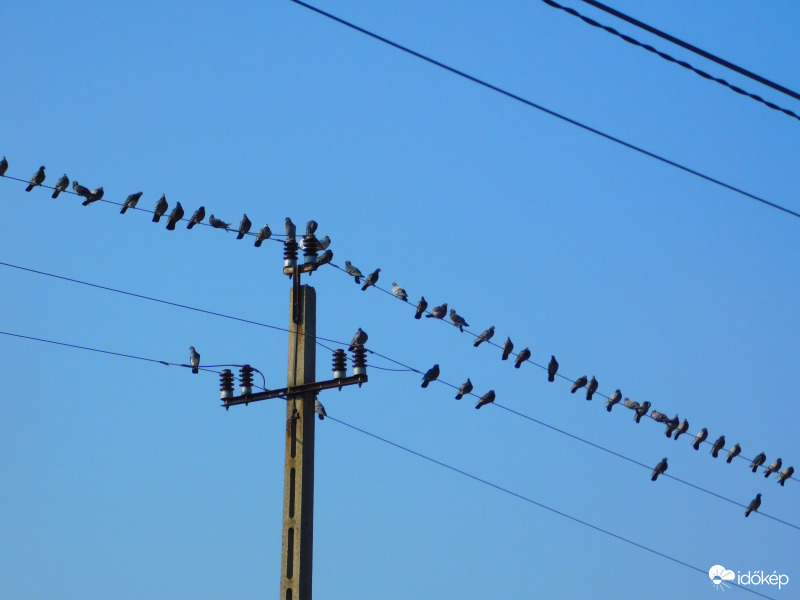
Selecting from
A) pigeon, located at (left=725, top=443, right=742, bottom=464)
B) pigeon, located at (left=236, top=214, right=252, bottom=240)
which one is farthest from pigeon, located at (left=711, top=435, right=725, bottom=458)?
pigeon, located at (left=236, top=214, right=252, bottom=240)

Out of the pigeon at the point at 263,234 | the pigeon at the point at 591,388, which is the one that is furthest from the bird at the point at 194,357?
the pigeon at the point at 591,388

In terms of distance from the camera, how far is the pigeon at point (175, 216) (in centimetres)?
2036

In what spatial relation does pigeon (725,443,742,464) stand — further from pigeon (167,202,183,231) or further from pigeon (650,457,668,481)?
pigeon (167,202,183,231)

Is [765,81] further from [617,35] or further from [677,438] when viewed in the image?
[677,438]

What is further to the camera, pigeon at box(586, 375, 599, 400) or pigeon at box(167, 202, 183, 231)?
pigeon at box(586, 375, 599, 400)

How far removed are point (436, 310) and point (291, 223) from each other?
131 inches

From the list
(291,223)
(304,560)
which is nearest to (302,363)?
(304,560)

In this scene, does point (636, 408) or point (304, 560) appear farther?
point (636, 408)

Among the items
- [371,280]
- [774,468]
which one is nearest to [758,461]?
[774,468]

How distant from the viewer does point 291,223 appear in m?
24.5

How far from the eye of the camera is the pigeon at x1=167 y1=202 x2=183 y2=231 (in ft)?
66.8

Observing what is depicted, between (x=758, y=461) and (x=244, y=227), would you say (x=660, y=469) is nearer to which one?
(x=758, y=461)

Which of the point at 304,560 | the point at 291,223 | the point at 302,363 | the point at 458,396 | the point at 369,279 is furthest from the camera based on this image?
the point at 291,223

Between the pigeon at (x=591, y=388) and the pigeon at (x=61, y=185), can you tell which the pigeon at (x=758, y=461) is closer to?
the pigeon at (x=591, y=388)
